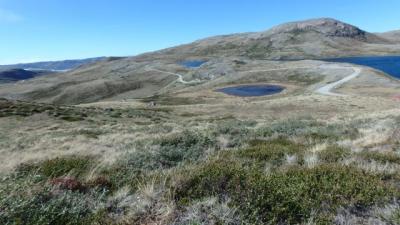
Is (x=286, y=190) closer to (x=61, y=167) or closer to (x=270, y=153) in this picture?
(x=270, y=153)

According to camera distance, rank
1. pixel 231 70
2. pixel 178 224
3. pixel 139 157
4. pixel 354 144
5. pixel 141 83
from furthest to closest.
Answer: pixel 141 83 < pixel 231 70 < pixel 354 144 < pixel 139 157 < pixel 178 224

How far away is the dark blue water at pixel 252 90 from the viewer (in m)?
99.5

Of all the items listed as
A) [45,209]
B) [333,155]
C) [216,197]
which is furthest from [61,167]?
[333,155]

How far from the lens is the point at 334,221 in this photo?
16.7ft

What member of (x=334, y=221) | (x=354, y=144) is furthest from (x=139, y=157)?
(x=354, y=144)

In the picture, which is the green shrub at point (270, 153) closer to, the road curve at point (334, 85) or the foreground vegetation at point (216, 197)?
the foreground vegetation at point (216, 197)

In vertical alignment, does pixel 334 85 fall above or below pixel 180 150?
below

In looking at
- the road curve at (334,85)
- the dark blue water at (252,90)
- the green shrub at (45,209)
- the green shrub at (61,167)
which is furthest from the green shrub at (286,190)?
the dark blue water at (252,90)

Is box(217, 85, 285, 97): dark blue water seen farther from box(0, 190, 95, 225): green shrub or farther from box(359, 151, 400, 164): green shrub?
box(0, 190, 95, 225): green shrub

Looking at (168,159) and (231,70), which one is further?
(231,70)

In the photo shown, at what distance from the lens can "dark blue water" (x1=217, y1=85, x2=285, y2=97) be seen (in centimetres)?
9947

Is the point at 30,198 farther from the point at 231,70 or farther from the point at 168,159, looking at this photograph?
the point at 231,70

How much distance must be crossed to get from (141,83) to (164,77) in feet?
39.9

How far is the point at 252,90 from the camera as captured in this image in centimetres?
10662
